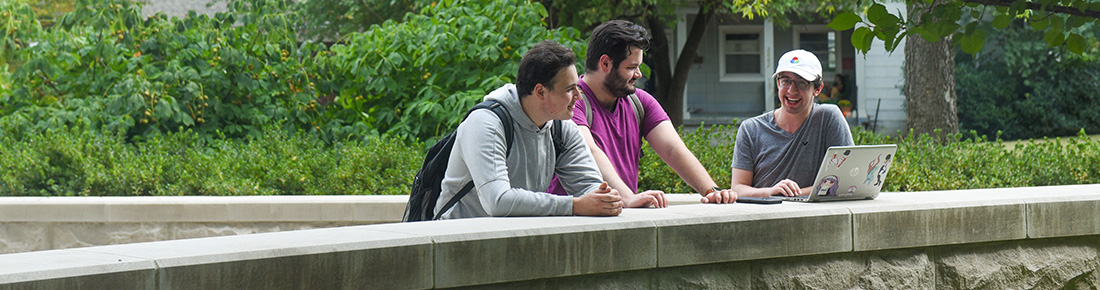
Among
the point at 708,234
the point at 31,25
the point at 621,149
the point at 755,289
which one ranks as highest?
the point at 31,25

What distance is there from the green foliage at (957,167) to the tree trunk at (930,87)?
4086 mm

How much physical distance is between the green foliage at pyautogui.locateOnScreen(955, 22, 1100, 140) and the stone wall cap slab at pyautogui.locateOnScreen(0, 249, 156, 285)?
2246 cm

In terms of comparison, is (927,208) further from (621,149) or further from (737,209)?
(621,149)

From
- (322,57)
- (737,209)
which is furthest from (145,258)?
(322,57)

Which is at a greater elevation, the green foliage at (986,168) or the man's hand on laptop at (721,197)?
the man's hand on laptop at (721,197)

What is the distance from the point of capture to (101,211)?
6402mm

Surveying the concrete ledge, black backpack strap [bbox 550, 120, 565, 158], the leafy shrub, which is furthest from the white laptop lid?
the leafy shrub

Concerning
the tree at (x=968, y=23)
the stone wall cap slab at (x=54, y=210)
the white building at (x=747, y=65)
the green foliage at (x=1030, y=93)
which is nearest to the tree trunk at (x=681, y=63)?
the white building at (x=747, y=65)

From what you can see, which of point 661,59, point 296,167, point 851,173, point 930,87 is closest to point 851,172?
point 851,173

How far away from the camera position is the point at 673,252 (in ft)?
12.8

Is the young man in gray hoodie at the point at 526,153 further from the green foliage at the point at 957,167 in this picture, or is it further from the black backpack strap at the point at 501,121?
the green foliage at the point at 957,167

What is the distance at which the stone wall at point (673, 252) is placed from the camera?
2.93 meters

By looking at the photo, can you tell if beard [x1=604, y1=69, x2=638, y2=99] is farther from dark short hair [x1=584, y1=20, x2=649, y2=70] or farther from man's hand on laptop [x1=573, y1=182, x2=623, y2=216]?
man's hand on laptop [x1=573, y1=182, x2=623, y2=216]

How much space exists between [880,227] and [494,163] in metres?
1.76
